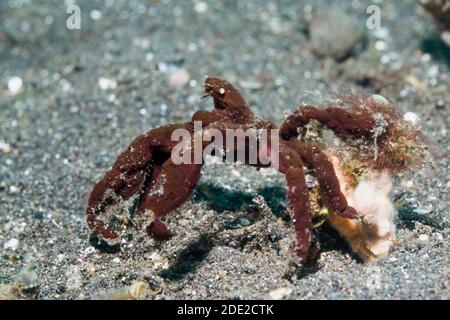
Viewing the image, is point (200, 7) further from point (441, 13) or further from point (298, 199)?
point (298, 199)

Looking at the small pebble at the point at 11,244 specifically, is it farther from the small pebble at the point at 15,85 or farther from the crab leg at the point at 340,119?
the small pebble at the point at 15,85

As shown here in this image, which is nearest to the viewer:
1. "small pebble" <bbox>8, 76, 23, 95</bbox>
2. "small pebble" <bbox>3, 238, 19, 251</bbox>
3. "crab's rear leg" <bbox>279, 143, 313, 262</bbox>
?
"crab's rear leg" <bbox>279, 143, 313, 262</bbox>

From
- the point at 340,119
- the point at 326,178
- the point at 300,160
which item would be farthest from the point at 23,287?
the point at 340,119

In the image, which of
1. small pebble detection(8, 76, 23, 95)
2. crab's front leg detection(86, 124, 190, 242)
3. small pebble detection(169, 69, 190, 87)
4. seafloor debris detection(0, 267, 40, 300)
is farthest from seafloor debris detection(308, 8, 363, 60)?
seafloor debris detection(0, 267, 40, 300)

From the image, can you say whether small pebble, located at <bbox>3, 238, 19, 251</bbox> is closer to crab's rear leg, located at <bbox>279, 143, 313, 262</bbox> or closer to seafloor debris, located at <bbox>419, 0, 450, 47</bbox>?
crab's rear leg, located at <bbox>279, 143, 313, 262</bbox>
